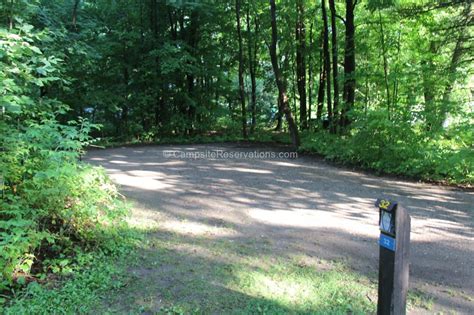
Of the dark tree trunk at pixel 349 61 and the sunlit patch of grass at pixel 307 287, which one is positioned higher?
the dark tree trunk at pixel 349 61

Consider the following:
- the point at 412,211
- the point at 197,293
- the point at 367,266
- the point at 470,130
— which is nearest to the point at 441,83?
the point at 470,130

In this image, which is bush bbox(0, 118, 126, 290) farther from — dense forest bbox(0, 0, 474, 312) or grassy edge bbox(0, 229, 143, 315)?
grassy edge bbox(0, 229, 143, 315)

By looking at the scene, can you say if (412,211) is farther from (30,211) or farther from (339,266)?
(30,211)

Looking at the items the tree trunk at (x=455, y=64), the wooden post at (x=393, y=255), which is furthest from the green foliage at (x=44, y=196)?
the tree trunk at (x=455, y=64)

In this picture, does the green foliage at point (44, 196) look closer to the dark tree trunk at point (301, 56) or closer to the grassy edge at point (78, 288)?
the grassy edge at point (78, 288)

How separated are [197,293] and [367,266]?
1942mm

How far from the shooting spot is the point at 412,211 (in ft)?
20.3

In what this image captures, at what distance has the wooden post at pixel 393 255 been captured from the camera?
2424 mm

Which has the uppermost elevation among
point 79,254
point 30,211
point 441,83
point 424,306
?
point 441,83

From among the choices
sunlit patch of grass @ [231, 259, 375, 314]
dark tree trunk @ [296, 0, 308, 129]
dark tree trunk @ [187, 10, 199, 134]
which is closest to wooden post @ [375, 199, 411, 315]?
sunlit patch of grass @ [231, 259, 375, 314]

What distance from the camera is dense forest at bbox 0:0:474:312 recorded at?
4016 mm

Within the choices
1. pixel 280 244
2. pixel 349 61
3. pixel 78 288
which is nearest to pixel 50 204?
pixel 78 288

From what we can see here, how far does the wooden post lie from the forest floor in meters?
0.74

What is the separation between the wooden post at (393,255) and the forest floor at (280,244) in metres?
0.74
